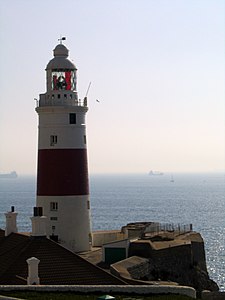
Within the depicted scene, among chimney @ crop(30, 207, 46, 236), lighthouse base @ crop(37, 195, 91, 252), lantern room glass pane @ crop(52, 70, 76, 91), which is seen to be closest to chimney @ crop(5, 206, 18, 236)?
lighthouse base @ crop(37, 195, 91, 252)

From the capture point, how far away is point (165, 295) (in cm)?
1967

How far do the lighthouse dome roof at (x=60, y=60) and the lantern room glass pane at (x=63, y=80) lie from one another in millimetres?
367

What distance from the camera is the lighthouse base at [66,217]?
30.7m

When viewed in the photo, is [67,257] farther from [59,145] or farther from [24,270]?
[59,145]

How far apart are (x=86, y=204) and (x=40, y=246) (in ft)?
19.5

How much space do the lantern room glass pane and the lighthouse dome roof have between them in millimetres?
367

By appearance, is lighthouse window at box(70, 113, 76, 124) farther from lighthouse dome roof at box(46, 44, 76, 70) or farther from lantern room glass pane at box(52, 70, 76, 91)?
lighthouse dome roof at box(46, 44, 76, 70)

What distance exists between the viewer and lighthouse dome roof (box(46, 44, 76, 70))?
31.5 m

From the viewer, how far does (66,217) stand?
3081 cm

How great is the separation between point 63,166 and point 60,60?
4.96m

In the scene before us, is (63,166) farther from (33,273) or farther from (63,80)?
(33,273)

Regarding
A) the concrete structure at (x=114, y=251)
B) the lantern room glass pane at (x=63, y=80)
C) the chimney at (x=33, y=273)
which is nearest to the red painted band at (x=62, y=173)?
the concrete structure at (x=114, y=251)

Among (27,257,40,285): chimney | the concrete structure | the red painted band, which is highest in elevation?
the red painted band

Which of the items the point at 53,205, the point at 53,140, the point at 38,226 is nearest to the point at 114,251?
the point at 53,205
